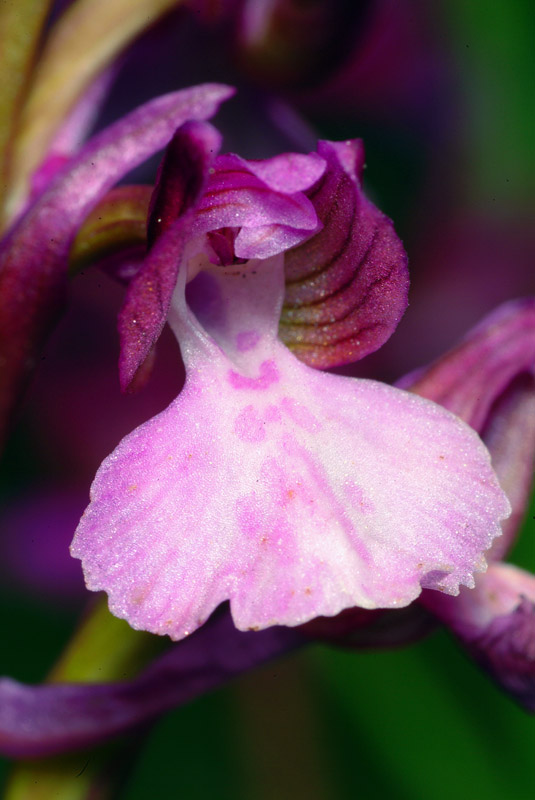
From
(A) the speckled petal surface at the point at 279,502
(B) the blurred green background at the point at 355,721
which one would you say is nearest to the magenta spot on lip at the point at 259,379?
(A) the speckled petal surface at the point at 279,502

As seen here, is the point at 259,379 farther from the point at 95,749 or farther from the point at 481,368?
the point at 95,749

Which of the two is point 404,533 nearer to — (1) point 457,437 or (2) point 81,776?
(1) point 457,437

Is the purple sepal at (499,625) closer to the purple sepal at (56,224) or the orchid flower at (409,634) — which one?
the orchid flower at (409,634)

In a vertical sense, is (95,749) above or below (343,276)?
below

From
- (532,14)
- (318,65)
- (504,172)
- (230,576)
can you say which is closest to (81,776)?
(230,576)

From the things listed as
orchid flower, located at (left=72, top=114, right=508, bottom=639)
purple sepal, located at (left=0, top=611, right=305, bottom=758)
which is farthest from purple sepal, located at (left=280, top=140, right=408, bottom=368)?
purple sepal, located at (left=0, top=611, right=305, bottom=758)

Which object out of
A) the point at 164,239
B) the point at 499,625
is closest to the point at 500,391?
the point at 499,625
